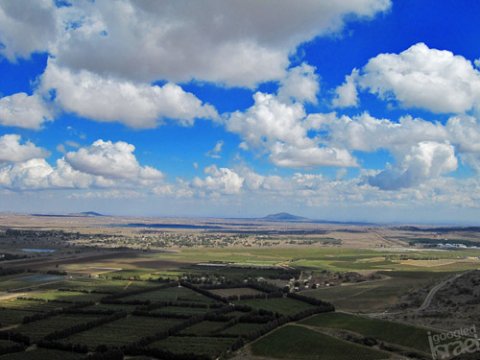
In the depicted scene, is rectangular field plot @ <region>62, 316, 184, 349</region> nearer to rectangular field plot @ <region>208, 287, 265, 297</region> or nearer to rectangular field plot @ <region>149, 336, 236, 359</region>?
rectangular field plot @ <region>149, 336, 236, 359</region>

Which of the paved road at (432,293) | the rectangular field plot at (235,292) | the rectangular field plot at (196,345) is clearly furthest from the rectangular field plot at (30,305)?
the paved road at (432,293)

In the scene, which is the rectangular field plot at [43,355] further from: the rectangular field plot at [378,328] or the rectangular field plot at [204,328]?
the rectangular field plot at [378,328]

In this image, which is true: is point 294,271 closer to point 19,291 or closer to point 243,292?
point 243,292

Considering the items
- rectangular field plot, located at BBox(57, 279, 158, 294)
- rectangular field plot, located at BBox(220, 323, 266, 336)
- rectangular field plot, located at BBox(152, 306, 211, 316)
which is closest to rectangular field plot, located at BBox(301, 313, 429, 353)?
rectangular field plot, located at BBox(220, 323, 266, 336)

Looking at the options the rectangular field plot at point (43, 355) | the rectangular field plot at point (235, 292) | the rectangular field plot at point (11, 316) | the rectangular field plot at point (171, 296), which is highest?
the rectangular field plot at point (235, 292)

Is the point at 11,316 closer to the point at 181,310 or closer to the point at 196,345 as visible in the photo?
the point at 181,310

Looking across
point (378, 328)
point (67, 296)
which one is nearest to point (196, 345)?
point (378, 328)

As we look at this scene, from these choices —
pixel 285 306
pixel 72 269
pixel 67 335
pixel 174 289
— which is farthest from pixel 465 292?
pixel 72 269
